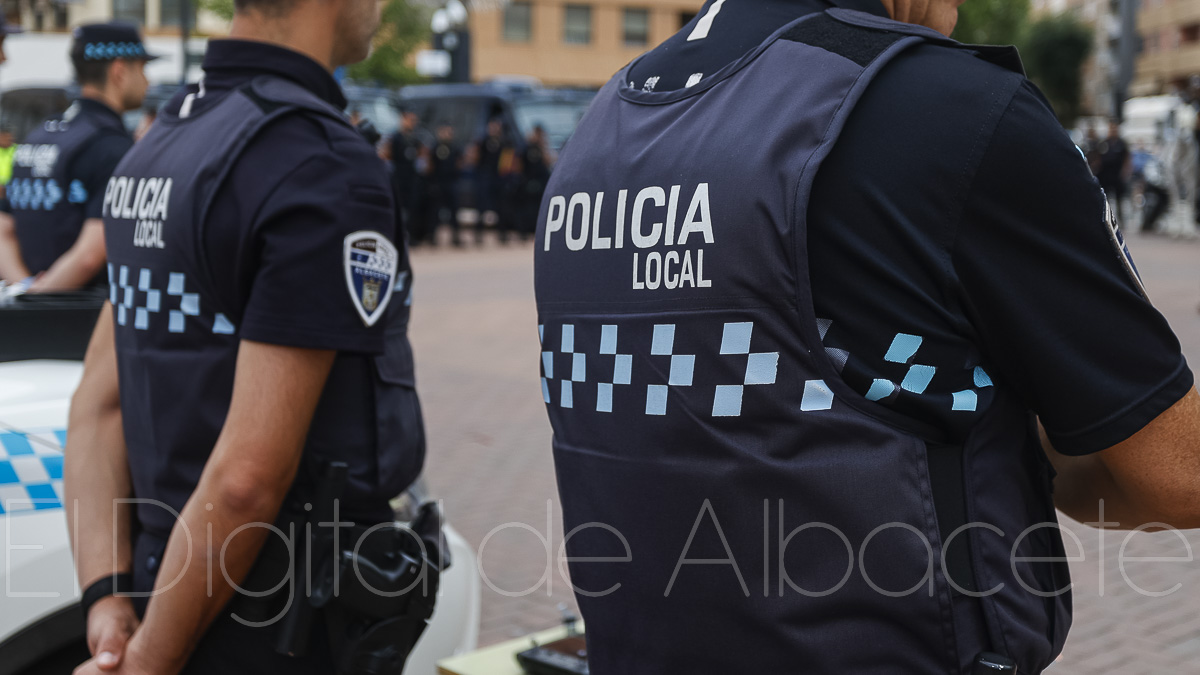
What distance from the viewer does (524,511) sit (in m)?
5.61

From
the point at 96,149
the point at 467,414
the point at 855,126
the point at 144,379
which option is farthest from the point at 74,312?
the point at 467,414

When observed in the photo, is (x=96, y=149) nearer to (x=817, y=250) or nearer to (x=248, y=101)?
(x=248, y=101)

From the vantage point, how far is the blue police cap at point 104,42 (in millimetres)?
4598

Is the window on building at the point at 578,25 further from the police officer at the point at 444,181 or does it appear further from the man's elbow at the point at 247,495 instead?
the man's elbow at the point at 247,495

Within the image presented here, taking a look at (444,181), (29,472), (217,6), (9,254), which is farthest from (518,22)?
(29,472)

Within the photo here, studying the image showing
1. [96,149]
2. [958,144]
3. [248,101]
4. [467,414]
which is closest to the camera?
[958,144]

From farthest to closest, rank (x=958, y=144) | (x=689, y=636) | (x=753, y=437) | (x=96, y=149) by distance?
(x=96, y=149), (x=689, y=636), (x=753, y=437), (x=958, y=144)

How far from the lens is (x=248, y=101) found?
5.91 feet

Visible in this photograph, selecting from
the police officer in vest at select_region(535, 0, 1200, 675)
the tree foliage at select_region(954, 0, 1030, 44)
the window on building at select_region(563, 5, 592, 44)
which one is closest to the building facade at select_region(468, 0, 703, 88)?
the window on building at select_region(563, 5, 592, 44)

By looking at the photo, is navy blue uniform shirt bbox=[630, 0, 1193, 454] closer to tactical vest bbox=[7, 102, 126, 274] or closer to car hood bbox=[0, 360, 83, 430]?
car hood bbox=[0, 360, 83, 430]

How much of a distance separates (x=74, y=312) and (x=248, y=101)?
1356 mm

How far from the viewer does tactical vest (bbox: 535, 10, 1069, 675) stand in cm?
124

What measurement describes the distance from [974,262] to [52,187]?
4.18 m

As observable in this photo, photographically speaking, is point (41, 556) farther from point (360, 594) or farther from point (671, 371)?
point (671, 371)
